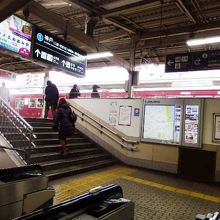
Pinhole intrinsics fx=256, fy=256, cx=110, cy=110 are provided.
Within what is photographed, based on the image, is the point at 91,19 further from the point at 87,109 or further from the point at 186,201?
the point at 186,201

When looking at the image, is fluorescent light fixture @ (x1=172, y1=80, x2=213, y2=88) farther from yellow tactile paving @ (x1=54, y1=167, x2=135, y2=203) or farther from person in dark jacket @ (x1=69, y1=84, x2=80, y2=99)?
yellow tactile paving @ (x1=54, y1=167, x2=135, y2=203)

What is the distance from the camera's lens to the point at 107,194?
6.89 feet

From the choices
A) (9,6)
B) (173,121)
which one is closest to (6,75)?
(173,121)

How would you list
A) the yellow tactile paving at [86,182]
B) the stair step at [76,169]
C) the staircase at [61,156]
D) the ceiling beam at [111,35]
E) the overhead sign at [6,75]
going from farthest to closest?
1. the overhead sign at [6,75]
2. the ceiling beam at [111,35]
3. the staircase at [61,156]
4. the stair step at [76,169]
5. the yellow tactile paving at [86,182]

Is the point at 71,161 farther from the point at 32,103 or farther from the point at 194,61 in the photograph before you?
the point at 32,103

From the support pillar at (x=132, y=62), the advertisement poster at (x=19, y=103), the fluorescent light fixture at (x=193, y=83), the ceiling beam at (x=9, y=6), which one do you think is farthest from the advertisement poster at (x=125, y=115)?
the advertisement poster at (x=19, y=103)

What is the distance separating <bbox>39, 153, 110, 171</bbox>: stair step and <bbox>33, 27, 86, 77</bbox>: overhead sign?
229 cm

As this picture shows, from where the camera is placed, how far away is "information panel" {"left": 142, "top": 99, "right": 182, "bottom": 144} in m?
6.95

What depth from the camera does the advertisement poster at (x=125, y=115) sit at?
7891 millimetres

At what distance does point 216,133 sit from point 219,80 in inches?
118

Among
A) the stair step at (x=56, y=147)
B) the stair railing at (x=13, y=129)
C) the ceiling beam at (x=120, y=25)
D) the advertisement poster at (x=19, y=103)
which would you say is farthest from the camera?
the advertisement poster at (x=19, y=103)

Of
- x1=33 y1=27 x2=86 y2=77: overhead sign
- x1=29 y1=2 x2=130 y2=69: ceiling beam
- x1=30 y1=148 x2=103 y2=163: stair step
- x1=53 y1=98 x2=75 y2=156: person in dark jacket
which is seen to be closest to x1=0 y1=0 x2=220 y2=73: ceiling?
x1=29 y1=2 x2=130 y2=69: ceiling beam

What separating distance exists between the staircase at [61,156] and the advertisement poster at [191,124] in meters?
2.43

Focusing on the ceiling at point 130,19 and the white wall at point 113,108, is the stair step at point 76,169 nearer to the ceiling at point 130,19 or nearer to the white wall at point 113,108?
the white wall at point 113,108
